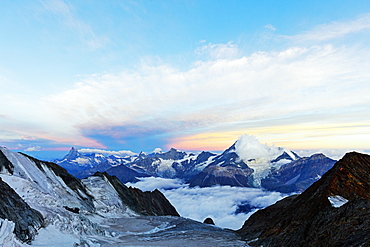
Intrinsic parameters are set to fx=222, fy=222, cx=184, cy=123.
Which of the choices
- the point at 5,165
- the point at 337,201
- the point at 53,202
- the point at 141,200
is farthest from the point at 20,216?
the point at 141,200

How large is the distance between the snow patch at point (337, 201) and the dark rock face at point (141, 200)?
8519 cm

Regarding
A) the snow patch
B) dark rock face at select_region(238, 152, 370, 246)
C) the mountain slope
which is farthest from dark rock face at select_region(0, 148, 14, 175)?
the snow patch

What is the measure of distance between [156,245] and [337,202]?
25.4 m

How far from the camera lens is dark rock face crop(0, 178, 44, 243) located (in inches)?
983

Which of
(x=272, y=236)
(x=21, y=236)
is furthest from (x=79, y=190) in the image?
(x=272, y=236)

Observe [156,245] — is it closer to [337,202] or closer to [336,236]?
[336,236]

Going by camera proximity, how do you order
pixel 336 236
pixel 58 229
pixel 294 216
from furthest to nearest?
pixel 294 216 → pixel 58 229 → pixel 336 236

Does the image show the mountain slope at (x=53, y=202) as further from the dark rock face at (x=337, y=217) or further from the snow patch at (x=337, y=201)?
the snow patch at (x=337, y=201)

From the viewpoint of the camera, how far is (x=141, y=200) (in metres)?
123

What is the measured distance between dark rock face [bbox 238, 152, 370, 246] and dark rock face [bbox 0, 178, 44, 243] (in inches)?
1182

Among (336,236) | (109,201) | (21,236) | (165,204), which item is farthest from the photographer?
(165,204)

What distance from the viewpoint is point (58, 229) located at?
1228 inches

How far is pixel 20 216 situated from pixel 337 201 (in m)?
40.2

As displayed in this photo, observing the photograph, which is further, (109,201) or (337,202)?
(109,201)
